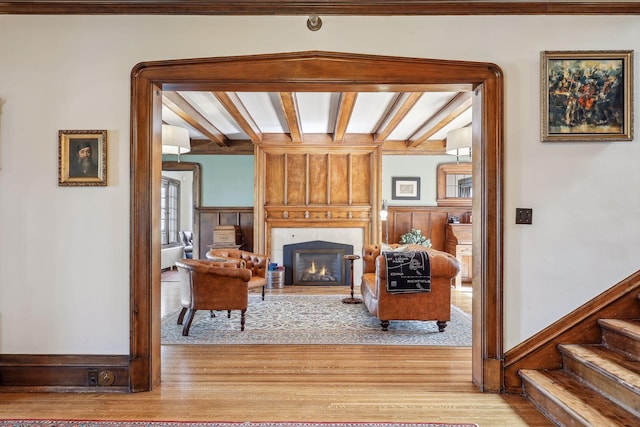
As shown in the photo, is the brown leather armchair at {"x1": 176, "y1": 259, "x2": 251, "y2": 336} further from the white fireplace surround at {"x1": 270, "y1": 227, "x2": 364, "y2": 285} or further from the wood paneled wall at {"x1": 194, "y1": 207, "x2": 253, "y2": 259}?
the wood paneled wall at {"x1": 194, "y1": 207, "x2": 253, "y2": 259}

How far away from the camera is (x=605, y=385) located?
2107mm

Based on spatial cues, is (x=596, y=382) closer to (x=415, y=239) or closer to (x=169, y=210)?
(x=415, y=239)

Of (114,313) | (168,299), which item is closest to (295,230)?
(168,299)

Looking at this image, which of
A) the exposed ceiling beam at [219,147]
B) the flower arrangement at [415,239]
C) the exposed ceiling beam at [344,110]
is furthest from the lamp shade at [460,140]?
the exposed ceiling beam at [219,147]

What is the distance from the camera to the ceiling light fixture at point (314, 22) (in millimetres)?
2525

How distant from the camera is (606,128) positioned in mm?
2488

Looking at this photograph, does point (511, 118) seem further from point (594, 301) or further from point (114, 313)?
point (114, 313)

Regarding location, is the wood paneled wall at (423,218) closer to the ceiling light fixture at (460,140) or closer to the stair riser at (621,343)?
the ceiling light fixture at (460,140)

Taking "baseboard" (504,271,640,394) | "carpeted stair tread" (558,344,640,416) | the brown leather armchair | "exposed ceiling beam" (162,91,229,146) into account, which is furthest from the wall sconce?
"carpeted stair tread" (558,344,640,416)

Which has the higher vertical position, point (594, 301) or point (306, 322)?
point (594, 301)

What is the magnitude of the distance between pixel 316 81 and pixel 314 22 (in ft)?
1.24

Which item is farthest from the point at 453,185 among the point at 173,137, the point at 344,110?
the point at 173,137

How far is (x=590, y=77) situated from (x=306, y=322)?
3388mm

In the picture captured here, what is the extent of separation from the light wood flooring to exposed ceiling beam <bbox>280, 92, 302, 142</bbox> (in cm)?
261
